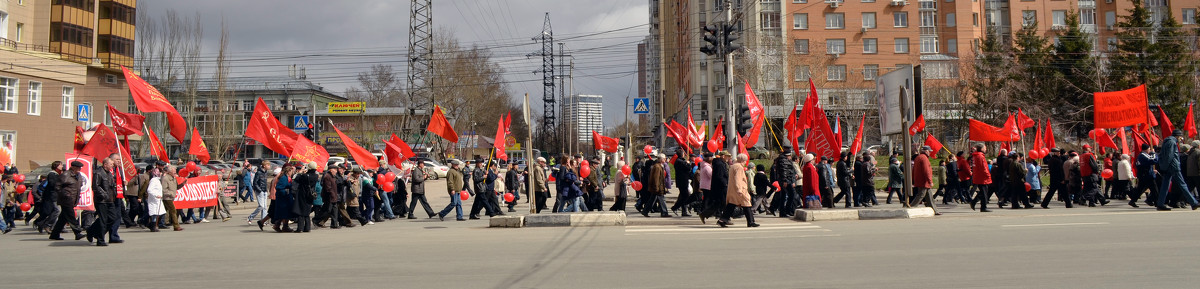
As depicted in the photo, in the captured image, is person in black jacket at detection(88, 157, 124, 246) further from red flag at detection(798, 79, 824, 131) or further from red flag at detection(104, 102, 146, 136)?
red flag at detection(798, 79, 824, 131)

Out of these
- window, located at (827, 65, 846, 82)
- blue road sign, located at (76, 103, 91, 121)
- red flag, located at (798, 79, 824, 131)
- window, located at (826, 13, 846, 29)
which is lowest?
red flag, located at (798, 79, 824, 131)

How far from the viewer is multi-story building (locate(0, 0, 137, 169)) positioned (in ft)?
135

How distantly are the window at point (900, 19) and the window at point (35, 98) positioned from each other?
61.4 m

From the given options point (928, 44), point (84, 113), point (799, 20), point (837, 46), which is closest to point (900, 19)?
point (928, 44)

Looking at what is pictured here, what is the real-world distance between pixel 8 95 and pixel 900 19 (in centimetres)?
6293

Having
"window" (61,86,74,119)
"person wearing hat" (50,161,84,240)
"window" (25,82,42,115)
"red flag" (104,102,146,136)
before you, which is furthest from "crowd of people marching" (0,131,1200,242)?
"window" (61,86,74,119)

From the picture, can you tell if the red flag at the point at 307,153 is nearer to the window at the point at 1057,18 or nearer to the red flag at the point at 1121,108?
the red flag at the point at 1121,108

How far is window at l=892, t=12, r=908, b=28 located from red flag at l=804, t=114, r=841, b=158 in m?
47.9

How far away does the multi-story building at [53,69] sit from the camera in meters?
41.1

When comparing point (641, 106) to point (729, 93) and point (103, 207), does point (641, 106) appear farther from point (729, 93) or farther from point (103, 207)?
point (103, 207)

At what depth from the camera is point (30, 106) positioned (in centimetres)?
4206

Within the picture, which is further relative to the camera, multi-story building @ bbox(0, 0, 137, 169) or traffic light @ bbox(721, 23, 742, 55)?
multi-story building @ bbox(0, 0, 137, 169)

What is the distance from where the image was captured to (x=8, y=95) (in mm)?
40438

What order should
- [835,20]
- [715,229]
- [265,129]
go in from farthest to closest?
[835,20] < [265,129] < [715,229]
